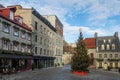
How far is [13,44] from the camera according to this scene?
3453 cm

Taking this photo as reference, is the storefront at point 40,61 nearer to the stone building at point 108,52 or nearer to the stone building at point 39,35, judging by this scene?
the stone building at point 39,35

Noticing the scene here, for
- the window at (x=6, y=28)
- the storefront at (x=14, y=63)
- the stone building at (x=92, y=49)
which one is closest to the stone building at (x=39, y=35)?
the storefront at (x=14, y=63)

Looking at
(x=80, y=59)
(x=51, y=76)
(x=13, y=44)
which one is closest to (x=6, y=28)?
(x=13, y=44)

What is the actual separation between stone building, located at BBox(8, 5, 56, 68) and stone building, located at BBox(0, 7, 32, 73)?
3239mm

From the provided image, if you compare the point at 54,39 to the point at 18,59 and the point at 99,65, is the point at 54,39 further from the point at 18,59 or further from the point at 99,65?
the point at 18,59

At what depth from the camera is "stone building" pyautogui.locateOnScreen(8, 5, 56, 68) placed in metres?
44.0

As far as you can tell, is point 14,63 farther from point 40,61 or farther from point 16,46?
point 40,61

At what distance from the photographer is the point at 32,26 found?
1731 inches

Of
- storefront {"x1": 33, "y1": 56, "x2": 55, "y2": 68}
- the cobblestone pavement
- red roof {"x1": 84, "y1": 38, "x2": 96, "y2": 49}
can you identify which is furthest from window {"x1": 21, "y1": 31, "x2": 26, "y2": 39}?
red roof {"x1": 84, "y1": 38, "x2": 96, "y2": 49}

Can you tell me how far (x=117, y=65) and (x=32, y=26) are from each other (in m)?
31.0

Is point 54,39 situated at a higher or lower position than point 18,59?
higher

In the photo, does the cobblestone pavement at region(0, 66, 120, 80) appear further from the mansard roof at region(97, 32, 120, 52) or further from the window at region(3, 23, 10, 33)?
the mansard roof at region(97, 32, 120, 52)

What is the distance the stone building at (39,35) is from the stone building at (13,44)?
10.6 ft

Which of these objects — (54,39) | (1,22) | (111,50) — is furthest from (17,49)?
(111,50)
